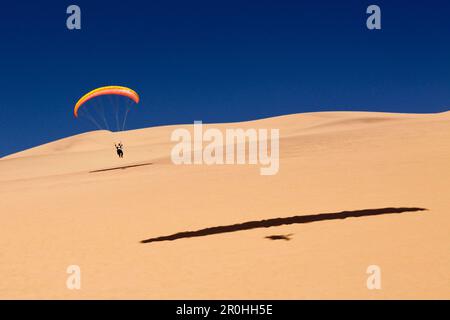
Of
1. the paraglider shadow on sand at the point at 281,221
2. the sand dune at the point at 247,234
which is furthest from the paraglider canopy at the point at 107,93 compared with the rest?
the paraglider shadow on sand at the point at 281,221

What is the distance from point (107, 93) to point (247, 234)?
20442 mm

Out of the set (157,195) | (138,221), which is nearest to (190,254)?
(138,221)

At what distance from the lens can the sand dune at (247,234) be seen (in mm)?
7512

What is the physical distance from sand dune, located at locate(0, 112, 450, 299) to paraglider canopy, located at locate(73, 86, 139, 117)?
7.52 meters

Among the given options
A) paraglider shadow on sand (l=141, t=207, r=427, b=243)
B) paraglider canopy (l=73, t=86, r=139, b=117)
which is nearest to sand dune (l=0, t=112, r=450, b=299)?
paraglider shadow on sand (l=141, t=207, r=427, b=243)

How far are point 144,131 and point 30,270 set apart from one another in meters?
74.5

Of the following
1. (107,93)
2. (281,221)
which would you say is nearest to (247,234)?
(281,221)

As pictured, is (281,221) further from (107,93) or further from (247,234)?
(107,93)

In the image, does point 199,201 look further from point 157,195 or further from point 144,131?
point 144,131

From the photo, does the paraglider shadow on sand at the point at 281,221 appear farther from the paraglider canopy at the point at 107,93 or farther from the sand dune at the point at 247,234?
the paraglider canopy at the point at 107,93

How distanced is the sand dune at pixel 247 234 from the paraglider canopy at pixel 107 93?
752cm

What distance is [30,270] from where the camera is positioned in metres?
9.34

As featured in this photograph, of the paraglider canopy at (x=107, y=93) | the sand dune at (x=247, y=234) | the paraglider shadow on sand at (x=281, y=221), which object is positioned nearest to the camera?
the sand dune at (x=247, y=234)

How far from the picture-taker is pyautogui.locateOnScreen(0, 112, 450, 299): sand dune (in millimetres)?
7512
